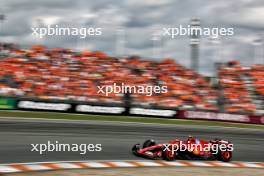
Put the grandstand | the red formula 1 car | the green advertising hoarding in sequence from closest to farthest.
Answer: the red formula 1 car
the green advertising hoarding
the grandstand

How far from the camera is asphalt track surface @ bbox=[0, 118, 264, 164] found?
480 inches

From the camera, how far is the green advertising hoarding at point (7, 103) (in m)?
23.2

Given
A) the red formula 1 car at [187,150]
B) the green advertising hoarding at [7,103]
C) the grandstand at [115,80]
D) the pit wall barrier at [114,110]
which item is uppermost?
the grandstand at [115,80]

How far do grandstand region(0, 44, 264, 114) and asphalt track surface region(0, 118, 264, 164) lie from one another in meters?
5.48

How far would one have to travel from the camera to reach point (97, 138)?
15586 mm

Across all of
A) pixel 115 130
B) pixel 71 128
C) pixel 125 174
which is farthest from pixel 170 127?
pixel 125 174

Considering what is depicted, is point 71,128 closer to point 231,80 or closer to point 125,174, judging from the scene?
point 125,174

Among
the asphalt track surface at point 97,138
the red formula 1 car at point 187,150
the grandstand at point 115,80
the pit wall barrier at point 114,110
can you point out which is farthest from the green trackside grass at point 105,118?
the red formula 1 car at point 187,150

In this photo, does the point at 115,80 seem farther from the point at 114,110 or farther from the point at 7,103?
the point at 7,103

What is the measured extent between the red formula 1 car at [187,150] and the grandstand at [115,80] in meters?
12.2

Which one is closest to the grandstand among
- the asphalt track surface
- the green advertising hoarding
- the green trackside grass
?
the green advertising hoarding

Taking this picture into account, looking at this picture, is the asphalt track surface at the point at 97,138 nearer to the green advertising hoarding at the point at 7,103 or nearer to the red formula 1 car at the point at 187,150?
the red formula 1 car at the point at 187,150

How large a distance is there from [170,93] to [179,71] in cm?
448

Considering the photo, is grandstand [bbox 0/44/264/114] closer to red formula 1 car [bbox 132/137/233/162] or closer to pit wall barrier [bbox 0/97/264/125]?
pit wall barrier [bbox 0/97/264/125]
